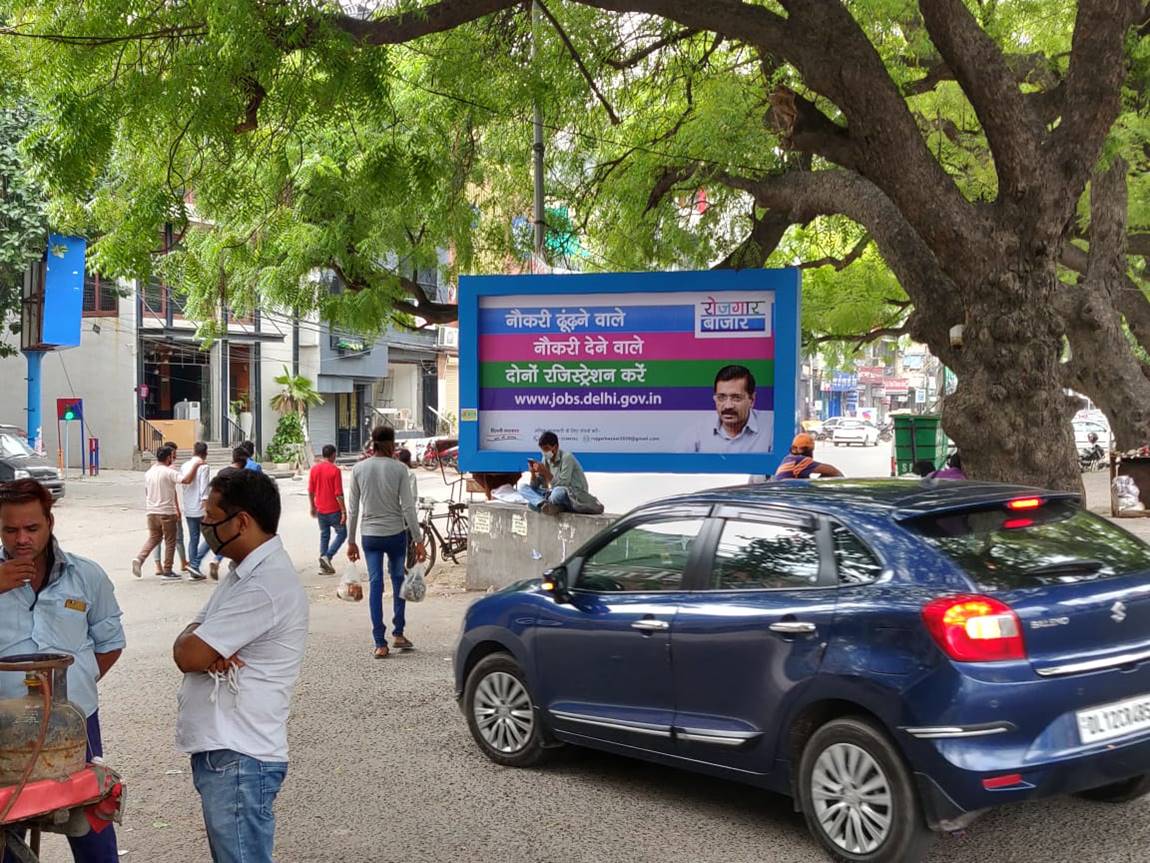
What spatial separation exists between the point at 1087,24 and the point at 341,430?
4037 cm

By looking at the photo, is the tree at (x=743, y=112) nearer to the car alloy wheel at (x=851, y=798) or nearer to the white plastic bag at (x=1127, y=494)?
the car alloy wheel at (x=851, y=798)

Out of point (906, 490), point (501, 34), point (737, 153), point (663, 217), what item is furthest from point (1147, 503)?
point (906, 490)

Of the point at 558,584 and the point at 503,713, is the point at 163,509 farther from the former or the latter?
the point at 558,584

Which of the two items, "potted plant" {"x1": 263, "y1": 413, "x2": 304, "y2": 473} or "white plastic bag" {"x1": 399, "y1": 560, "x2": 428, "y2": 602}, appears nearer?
"white plastic bag" {"x1": 399, "y1": 560, "x2": 428, "y2": 602}

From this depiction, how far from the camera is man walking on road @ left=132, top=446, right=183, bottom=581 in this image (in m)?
13.8

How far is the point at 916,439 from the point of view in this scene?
2605 cm

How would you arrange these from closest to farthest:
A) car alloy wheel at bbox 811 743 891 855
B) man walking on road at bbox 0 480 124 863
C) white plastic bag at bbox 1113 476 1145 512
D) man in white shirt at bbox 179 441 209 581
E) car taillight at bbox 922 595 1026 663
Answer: man walking on road at bbox 0 480 124 863, car taillight at bbox 922 595 1026 663, car alloy wheel at bbox 811 743 891 855, man in white shirt at bbox 179 441 209 581, white plastic bag at bbox 1113 476 1145 512

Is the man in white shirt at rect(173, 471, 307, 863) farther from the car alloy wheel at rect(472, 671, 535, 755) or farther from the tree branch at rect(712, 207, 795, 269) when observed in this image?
the tree branch at rect(712, 207, 795, 269)

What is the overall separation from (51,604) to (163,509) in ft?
35.3

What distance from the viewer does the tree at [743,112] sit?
790 cm

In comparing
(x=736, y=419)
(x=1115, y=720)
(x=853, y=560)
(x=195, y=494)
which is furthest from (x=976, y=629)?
(x=195, y=494)

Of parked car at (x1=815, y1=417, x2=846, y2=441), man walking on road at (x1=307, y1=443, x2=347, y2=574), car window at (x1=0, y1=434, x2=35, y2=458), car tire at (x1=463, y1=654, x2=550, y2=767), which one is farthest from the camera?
parked car at (x1=815, y1=417, x2=846, y2=441)

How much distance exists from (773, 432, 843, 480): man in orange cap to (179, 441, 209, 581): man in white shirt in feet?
22.9

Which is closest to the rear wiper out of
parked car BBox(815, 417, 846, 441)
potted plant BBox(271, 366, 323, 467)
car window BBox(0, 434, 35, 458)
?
car window BBox(0, 434, 35, 458)
